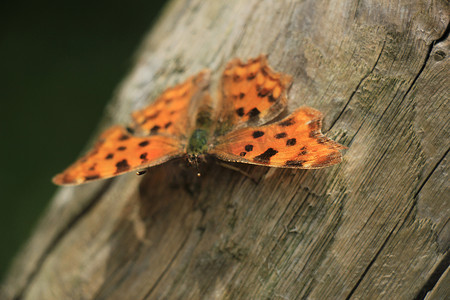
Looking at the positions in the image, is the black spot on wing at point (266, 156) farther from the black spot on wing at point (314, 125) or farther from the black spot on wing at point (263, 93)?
the black spot on wing at point (263, 93)

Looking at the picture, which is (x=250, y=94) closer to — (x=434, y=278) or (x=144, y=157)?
(x=144, y=157)

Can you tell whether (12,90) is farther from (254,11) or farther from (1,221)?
(254,11)

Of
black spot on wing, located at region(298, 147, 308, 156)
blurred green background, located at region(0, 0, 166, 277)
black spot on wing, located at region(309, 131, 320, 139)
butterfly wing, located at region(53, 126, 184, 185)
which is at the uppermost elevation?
black spot on wing, located at region(309, 131, 320, 139)

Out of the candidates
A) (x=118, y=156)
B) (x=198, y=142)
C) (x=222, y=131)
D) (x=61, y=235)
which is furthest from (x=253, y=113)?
(x=61, y=235)

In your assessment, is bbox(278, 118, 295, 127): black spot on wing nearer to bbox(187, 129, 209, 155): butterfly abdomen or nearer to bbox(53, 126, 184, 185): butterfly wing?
bbox(187, 129, 209, 155): butterfly abdomen

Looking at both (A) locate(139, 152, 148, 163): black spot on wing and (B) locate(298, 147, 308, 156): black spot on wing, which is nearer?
(B) locate(298, 147, 308, 156): black spot on wing

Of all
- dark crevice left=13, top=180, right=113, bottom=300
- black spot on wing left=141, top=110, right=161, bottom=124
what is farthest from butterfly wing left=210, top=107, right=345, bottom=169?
dark crevice left=13, top=180, right=113, bottom=300

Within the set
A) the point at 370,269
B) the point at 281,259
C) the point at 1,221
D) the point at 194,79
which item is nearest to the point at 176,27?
the point at 194,79
